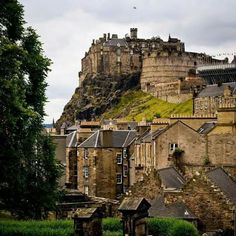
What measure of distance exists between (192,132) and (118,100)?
432ft

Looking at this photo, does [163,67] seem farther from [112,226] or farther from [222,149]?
[112,226]

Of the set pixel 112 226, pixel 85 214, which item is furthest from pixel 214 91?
pixel 85 214

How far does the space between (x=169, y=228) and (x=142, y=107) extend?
429 ft

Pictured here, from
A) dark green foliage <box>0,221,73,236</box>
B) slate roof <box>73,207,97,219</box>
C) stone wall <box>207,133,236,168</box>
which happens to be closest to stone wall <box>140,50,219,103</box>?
stone wall <box>207,133,236,168</box>

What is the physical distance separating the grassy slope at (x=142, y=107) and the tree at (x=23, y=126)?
346ft

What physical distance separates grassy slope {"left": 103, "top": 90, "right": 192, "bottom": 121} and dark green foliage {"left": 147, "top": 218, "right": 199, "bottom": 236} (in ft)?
353

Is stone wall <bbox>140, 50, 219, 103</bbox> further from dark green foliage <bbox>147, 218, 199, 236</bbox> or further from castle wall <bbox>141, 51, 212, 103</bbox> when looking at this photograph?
dark green foliage <bbox>147, 218, 199, 236</bbox>

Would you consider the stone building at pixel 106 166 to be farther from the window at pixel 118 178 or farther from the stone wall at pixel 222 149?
the stone wall at pixel 222 149

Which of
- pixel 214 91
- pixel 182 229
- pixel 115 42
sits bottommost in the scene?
pixel 182 229

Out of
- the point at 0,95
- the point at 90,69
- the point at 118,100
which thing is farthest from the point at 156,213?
the point at 90,69

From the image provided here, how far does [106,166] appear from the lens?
213 feet

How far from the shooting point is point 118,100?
179 meters

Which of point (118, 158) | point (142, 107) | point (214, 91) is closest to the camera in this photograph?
point (118, 158)

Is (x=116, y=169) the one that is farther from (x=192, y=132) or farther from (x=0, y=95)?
(x=0, y=95)
